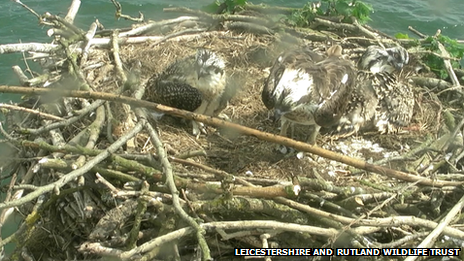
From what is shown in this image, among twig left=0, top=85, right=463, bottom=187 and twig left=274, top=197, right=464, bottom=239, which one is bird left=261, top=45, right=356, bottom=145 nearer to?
twig left=0, top=85, right=463, bottom=187

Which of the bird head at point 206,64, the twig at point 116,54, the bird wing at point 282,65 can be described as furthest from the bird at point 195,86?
the bird wing at point 282,65

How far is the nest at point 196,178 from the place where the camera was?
3.66 metres

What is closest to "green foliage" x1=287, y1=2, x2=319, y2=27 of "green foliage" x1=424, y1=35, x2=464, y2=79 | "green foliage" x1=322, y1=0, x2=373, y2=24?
"green foliage" x1=322, y1=0, x2=373, y2=24

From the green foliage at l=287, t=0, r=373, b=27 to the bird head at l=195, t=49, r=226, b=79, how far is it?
2.14 meters

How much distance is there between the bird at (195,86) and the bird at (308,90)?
669 millimetres

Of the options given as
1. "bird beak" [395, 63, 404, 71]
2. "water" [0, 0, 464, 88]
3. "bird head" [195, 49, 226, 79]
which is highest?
"bird beak" [395, 63, 404, 71]

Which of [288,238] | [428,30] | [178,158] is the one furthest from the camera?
[428,30]

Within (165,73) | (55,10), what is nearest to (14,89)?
(165,73)

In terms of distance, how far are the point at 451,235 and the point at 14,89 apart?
10.8 feet

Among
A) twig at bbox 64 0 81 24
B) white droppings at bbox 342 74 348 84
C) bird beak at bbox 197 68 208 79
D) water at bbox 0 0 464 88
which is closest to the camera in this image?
white droppings at bbox 342 74 348 84

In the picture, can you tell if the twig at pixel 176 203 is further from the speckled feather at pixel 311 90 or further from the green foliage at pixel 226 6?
the green foliage at pixel 226 6

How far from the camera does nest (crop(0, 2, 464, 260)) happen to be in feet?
12.0

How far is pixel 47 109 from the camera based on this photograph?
198 inches

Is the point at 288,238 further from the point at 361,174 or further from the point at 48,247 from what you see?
the point at 48,247
